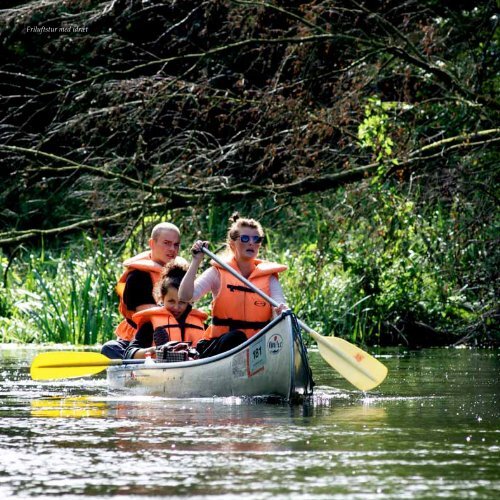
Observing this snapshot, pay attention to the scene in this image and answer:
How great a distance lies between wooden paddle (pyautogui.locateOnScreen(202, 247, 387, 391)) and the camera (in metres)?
7.83

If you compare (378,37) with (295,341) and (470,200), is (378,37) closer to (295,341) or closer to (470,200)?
(470,200)

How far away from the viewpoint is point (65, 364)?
8734 millimetres

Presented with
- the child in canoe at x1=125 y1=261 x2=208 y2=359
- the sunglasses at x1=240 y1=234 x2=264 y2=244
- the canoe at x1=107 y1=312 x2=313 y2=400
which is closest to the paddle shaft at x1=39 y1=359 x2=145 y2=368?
A: the child in canoe at x1=125 y1=261 x2=208 y2=359

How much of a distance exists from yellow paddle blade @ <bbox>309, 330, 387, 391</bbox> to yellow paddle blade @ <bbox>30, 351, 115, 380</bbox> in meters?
1.51

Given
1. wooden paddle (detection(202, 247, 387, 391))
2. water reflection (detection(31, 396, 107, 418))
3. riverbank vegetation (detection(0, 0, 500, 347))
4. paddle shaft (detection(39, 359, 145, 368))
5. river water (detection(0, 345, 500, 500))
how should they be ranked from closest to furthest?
river water (detection(0, 345, 500, 500)) < water reflection (detection(31, 396, 107, 418)) < wooden paddle (detection(202, 247, 387, 391)) < paddle shaft (detection(39, 359, 145, 368)) < riverbank vegetation (detection(0, 0, 500, 347))

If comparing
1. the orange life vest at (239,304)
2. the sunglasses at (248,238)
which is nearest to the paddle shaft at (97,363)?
the orange life vest at (239,304)

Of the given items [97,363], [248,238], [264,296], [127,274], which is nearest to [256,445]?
[264,296]

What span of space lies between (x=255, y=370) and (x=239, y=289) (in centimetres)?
79

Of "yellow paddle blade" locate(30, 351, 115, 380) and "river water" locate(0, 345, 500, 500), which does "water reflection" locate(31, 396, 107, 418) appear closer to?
"river water" locate(0, 345, 500, 500)

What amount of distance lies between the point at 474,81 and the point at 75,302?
15.3 feet

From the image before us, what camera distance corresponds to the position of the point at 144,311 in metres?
8.60

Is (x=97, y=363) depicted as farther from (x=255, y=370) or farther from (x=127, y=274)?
(x=255, y=370)

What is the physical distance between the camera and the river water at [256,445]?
445 cm

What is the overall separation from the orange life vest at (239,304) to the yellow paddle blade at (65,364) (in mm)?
887
